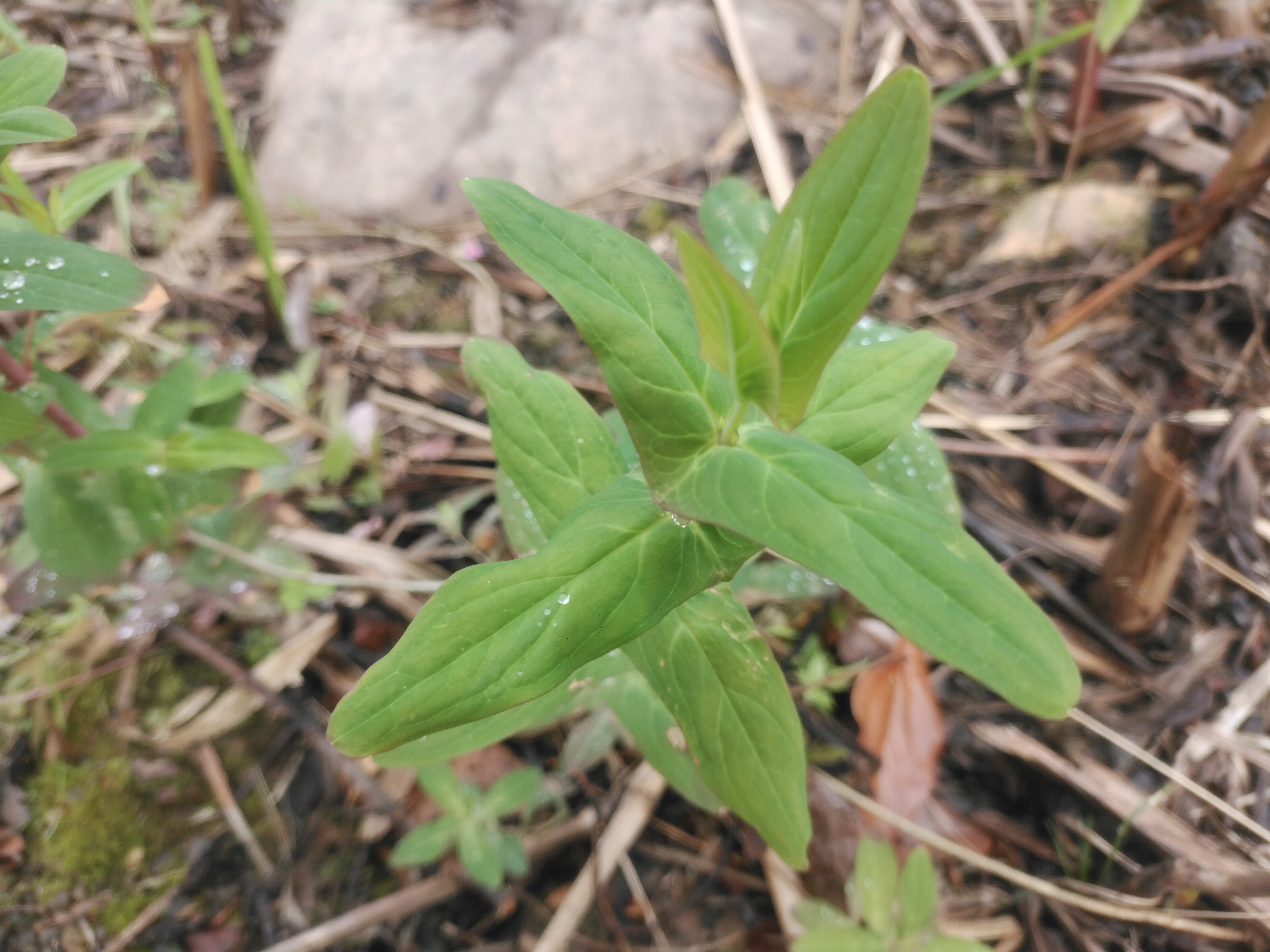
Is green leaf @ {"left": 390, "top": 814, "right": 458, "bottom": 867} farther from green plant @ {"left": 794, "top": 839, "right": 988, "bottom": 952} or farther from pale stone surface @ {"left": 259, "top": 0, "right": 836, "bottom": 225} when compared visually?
pale stone surface @ {"left": 259, "top": 0, "right": 836, "bottom": 225}

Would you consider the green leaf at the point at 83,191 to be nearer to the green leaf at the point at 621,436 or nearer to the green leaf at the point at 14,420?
the green leaf at the point at 14,420

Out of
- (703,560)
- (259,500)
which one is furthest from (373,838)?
(703,560)

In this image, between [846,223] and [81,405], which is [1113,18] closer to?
[846,223]

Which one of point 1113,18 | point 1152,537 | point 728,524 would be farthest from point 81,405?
point 1113,18

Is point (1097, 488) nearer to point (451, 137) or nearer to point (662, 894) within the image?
point (662, 894)

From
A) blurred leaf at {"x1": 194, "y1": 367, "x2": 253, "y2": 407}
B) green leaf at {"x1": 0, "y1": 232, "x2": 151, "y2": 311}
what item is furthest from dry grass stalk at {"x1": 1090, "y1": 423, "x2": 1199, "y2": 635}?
blurred leaf at {"x1": 194, "y1": 367, "x2": 253, "y2": 407}
